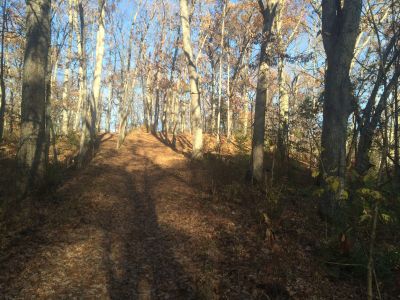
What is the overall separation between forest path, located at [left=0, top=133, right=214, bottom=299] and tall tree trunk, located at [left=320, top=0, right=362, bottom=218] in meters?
3.15

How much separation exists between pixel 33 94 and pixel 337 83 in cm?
704

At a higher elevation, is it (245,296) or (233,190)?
(233,190)

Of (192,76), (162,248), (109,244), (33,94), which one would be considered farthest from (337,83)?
(192,76)

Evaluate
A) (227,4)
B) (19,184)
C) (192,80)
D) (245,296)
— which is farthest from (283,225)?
(227,4)

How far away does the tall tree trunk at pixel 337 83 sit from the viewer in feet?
22.7

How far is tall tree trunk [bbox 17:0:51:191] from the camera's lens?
7852mm

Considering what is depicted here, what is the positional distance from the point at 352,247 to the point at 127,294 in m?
3.77

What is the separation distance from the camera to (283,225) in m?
7.15

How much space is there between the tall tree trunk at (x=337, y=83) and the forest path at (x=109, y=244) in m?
3.15

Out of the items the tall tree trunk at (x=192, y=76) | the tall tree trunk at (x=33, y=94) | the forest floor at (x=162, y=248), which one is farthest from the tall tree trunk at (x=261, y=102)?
the tall tree trunk at (x=33, y=94)

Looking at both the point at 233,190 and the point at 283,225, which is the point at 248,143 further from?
the point at 283,225

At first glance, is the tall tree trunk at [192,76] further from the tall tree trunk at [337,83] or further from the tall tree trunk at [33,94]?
the tall tree trunk at [337,83]

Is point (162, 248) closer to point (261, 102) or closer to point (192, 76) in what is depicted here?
point (261, 102)

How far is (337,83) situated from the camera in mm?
7105
